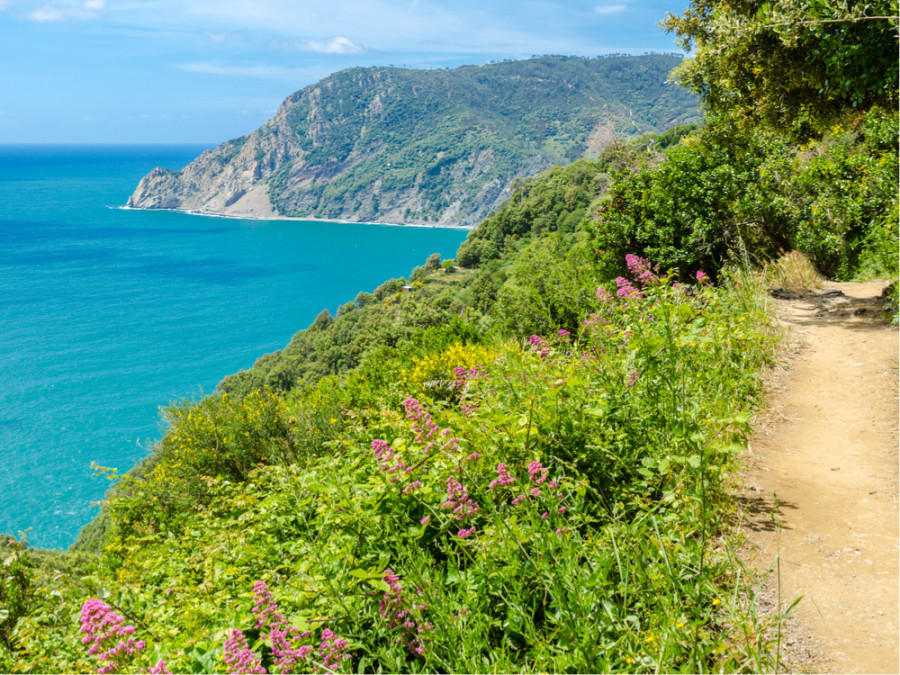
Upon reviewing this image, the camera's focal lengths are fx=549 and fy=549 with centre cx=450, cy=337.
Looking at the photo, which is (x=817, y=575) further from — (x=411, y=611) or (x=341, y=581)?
(x=341, y=581)

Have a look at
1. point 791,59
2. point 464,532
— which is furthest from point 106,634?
point 791,59

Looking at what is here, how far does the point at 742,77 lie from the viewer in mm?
9539

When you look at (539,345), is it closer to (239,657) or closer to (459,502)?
(459,502)

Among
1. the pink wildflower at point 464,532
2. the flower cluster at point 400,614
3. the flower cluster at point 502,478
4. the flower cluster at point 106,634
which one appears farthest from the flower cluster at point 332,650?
the flower cluster at point 502,478

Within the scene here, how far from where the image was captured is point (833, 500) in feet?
11.7

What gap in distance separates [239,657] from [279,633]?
0.18 metres

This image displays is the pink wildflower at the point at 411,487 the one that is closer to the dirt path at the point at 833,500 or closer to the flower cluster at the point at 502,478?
the flower cluster at the point at 502,478

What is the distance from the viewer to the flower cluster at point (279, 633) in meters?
2.33

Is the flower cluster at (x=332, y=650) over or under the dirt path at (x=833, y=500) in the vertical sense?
under

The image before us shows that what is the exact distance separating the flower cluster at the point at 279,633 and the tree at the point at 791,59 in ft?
22.4

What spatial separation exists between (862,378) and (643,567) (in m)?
4.41

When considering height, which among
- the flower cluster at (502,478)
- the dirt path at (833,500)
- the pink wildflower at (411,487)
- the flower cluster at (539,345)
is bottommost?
the dirt path at (833,500)

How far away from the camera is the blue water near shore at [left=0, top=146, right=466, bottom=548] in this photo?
6381cm

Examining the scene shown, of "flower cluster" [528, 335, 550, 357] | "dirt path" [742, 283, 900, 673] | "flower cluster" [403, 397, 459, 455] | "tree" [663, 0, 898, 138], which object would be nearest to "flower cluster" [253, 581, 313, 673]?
"flower cluster" [403, 397, 459, 455]
